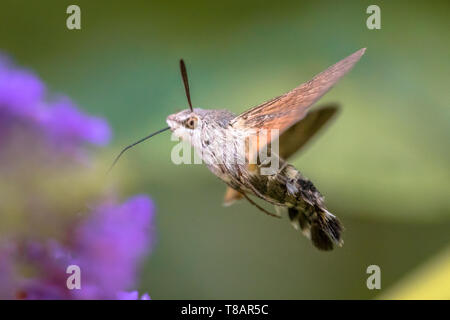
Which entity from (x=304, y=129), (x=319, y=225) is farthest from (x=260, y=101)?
(x=319, y=225)

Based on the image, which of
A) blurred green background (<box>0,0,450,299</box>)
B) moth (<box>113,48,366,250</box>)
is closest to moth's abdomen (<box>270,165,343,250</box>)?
moth (<box>113,48,366,250</box>)

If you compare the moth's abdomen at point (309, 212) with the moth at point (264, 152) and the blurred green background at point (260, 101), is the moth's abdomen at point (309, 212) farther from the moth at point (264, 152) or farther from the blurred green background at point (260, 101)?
the blurred green background at point (260, 101)

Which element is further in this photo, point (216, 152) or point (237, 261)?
point (237, 261)

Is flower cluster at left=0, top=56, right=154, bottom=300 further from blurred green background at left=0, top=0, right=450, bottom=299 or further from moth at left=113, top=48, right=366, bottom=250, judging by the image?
blurred green background at left=0, top=0, right=450, bottom=299

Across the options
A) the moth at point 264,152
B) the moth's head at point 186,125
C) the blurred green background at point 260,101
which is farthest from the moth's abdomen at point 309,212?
the blurred green background at point 260,101

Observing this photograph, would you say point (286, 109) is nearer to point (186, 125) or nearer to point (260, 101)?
point (186, 125)
